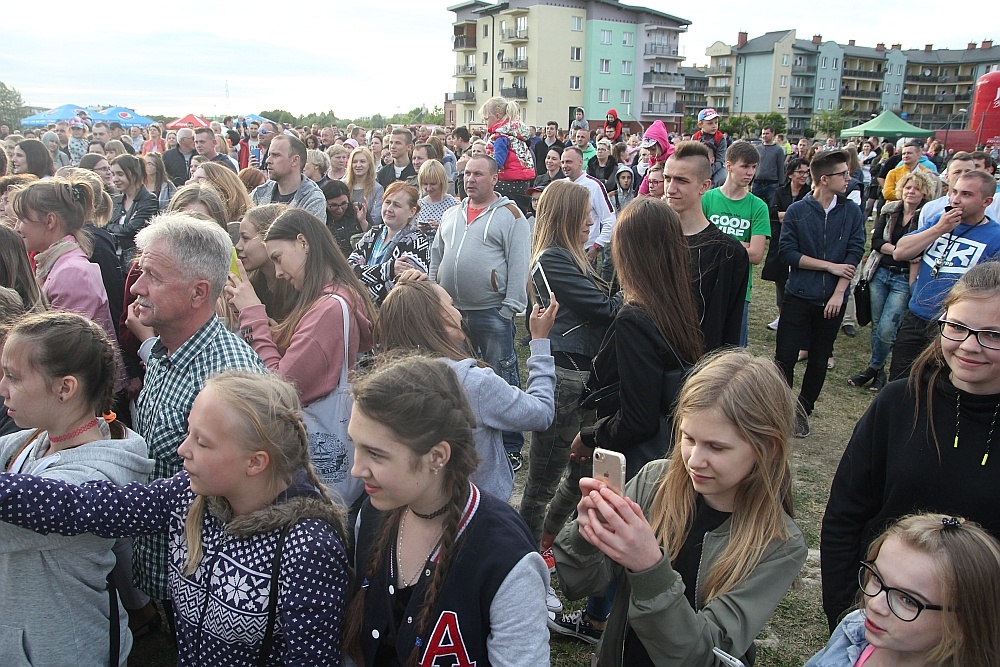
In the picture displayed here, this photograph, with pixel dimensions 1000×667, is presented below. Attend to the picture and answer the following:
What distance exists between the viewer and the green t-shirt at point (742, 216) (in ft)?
17.2

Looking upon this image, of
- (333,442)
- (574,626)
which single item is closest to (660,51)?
(574,626)

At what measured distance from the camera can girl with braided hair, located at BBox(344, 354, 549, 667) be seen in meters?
1.71

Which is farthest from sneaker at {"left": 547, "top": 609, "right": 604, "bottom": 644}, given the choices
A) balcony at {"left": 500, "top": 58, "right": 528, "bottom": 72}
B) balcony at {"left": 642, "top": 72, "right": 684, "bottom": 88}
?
balcony at {"left": 642, "top": 72, "right": 684, "bottom": 88}

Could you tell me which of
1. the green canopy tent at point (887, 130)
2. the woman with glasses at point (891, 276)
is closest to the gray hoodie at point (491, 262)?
the woman with glasses at point (891, 276)

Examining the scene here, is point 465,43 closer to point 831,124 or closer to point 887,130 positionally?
point 831,124

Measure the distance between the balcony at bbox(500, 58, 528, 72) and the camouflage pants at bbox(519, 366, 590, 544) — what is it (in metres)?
57.9

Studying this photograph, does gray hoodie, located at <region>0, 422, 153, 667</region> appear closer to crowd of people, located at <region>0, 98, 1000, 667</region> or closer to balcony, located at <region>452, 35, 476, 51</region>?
crowd of people, located at <region>0, 98, 1000, 667</region>

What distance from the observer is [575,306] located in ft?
11.9

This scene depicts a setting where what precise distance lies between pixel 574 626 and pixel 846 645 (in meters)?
1.58

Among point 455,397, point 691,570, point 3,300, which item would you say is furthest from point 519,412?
point 3,300

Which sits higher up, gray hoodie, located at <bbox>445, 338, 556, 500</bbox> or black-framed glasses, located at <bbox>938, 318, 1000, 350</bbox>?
black-framed glasses, located at <bbox>938, 318, 1000, 350</bbox>

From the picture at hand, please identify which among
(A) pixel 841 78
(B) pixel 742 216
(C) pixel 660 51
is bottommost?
(B) pixel 742 216

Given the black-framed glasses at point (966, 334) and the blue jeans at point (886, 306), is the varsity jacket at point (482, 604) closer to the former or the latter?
the black-framed glasses at point (966, 334)

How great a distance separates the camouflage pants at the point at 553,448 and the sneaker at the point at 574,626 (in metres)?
0.59
